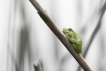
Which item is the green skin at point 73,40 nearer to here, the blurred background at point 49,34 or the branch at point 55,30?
the branch at point 55,30

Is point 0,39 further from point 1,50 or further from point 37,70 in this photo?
point 37,70

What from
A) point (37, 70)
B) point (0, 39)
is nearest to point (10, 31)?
point (0, 39)

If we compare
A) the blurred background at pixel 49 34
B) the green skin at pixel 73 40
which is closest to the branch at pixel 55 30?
the green skin at pixel 73 40

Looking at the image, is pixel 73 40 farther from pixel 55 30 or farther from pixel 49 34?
pixel 49 34

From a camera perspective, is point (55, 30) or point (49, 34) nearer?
point (55, 30)

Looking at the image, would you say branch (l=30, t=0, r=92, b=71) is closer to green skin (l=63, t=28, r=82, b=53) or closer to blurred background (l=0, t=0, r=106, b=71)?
green skin (l=63, t=28, r=82, b=53)

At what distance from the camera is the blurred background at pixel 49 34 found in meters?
0.51

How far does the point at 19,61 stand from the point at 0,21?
0.58ft

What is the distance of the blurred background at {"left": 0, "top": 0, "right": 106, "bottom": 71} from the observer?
1.67 ft

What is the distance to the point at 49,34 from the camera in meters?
0.53

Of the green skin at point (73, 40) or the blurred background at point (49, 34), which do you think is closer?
the green skin at point (73, 40)

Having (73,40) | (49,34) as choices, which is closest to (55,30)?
(73,40)

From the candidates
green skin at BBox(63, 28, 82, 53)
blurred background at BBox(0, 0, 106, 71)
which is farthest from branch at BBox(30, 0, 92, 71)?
blurred background at BBox(0, 0, 106, 71)

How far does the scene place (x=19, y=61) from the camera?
529 mm
